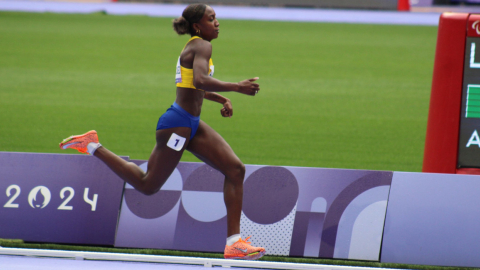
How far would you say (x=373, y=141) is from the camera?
7820mm

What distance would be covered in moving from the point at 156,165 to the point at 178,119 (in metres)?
0.35

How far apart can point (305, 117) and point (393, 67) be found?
552 centimetres

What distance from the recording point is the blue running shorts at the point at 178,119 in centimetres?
367

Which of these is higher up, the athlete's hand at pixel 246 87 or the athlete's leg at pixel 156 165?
the athlete's hand at pixel 246 87

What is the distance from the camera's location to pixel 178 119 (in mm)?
3670

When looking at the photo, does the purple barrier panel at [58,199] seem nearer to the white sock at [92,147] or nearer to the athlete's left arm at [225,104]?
the white sock at [92,147]

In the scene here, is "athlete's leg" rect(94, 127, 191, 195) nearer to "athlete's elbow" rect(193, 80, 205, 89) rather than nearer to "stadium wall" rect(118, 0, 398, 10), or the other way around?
"athlete's elbow" rect(193, 80, 205, 89)

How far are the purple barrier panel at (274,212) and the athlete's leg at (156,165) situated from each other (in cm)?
48

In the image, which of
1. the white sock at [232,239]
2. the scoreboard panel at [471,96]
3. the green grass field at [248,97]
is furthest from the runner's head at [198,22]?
the green grass field at [248,97]

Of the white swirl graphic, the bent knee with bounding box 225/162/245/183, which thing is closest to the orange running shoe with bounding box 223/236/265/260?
the bent knee with bounding box 225/162/245/183

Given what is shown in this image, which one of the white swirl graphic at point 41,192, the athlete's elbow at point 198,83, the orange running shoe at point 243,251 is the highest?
the athlete's elbow at point 198,83

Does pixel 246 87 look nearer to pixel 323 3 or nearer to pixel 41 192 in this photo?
pixel 41 192

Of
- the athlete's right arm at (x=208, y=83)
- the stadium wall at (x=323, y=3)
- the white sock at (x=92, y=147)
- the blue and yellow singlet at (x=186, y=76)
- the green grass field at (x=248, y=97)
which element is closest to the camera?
the athlete's right arm at (x=208, y=83)

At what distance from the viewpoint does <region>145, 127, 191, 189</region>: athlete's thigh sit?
3670 millimetres
